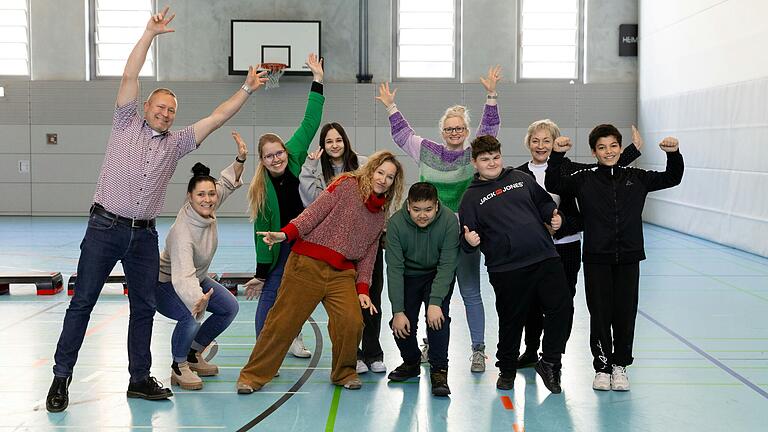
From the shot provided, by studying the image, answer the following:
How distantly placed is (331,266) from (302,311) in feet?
1.01

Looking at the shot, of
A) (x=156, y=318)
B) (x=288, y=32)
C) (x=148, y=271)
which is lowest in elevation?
(x=156, y=318)

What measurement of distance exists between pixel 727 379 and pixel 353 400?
233 cm

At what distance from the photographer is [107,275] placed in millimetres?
4594

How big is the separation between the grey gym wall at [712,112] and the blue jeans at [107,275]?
9225mm

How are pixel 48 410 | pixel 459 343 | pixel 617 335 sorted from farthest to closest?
1. pixel 459 343
2. pixel 617 335
3. pixel 48 410

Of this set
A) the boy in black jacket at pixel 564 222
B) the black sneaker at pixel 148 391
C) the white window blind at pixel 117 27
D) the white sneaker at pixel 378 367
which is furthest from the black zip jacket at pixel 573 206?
the white window blind at pixel 117 27

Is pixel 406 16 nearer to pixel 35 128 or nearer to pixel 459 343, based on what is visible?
pixel 35 128

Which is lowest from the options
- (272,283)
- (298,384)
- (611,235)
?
(298,384)

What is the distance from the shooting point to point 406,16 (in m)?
17.6

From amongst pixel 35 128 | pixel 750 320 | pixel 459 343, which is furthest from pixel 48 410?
pixel 35 128

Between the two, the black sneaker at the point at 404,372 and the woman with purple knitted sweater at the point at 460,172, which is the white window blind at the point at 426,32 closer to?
the woman with purple knitted sweater at the point at 460,172

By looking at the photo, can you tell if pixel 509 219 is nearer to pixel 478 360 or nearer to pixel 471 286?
pixel 471 286

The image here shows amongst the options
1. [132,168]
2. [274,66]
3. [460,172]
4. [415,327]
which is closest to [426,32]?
[274,66]

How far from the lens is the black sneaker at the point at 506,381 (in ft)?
16.4
